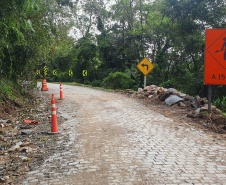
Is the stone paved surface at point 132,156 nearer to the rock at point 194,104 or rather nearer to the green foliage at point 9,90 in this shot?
the rock at point 194,104

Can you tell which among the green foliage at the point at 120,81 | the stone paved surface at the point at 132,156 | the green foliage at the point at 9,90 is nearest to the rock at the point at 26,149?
the stone paved surface at the point at 132,156

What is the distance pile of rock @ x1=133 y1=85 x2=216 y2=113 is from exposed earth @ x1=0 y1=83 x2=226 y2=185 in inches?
56.2

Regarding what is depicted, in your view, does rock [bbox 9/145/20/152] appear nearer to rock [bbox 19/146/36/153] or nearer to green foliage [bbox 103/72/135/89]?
rock [bbox 19/146/36/153]

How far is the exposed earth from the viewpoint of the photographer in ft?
13.2

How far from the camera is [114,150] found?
5312 mm

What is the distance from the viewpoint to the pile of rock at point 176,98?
1027 cm

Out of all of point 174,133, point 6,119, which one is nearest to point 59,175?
point 174,133

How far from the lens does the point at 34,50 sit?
1124 cm

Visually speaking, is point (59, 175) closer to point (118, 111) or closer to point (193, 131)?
point (193, 131)

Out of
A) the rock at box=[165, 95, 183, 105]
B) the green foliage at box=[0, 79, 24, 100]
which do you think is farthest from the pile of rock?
the green foliage at box=[0, 79, 24, 100]

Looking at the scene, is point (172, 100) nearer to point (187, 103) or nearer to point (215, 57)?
point (187, 103)

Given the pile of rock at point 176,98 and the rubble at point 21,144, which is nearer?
the rubble at point 21,144

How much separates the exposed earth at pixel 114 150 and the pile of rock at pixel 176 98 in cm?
143

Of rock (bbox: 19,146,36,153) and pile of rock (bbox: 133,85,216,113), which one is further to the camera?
pile of rock (bbox: 133,85,216,113)
